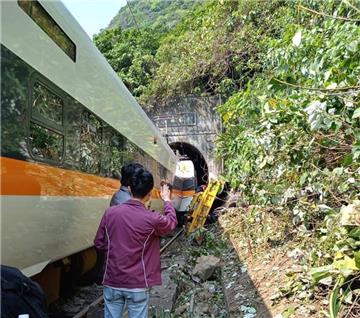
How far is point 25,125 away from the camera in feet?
11.1

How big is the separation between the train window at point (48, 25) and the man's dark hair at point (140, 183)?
1.48m

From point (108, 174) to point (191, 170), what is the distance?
1364cm

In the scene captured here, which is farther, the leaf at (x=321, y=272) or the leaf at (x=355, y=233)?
the leaf at (x=321, y=272)

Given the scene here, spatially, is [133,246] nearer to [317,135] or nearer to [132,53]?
[317,135]

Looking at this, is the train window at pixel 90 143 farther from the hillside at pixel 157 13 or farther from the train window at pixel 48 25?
the hillside at pixel 157 13

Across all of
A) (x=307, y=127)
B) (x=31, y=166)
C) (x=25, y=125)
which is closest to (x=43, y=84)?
(x=25, y=125)

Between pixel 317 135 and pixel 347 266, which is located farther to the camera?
pixel 317 135

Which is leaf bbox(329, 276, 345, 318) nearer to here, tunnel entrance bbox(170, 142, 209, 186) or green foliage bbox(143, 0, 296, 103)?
green foliage bbox(143, 0, 296, 103)

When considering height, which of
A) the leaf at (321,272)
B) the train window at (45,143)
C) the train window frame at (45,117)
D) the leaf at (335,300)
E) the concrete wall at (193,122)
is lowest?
the leaf at (335,300)

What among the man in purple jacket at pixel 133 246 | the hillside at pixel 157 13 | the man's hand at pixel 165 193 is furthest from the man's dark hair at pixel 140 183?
the hillside at pixel 157 13

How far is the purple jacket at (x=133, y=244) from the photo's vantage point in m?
3.05

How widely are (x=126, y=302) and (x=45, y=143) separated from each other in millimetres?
1489

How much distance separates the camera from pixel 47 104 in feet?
12.6

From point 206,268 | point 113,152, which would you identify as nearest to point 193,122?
point 206,268
